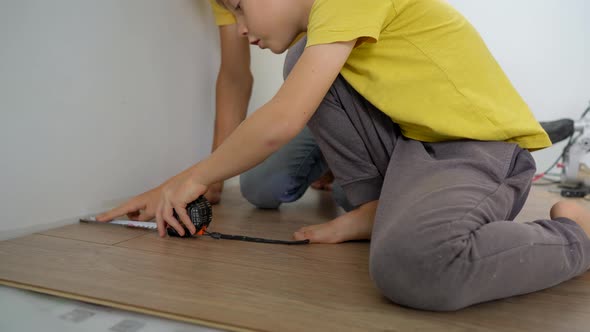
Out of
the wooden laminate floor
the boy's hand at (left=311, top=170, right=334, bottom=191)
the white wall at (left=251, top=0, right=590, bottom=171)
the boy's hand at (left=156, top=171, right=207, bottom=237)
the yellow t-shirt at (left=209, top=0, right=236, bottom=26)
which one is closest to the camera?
the wooden laminate floor

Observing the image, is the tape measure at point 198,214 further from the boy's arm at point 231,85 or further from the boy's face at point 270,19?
the boy's arm at point 231,85

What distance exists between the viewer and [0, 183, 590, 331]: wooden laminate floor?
619mm

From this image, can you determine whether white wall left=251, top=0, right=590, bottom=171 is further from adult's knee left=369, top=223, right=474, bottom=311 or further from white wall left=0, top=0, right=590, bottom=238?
adult's knee left=369, top=223, right=474, bottom=311

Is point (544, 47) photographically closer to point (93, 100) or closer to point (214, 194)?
point (214, 194)

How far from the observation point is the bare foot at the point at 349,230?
1.00 meters

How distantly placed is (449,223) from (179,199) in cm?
48

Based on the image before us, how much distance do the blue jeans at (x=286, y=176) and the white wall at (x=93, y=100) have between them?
0.96 ft

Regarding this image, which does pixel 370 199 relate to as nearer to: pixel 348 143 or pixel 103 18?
pixel 348 143

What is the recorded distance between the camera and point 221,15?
1473 millimetres

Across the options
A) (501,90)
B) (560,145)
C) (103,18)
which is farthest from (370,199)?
(560,145)

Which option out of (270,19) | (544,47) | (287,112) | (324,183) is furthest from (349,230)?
(544,47)

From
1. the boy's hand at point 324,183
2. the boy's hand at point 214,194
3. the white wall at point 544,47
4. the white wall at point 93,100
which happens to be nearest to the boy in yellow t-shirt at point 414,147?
the white wall at point 93,100

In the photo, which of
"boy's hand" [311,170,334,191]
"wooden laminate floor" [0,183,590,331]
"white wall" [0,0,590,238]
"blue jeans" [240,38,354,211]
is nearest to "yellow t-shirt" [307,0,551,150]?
"wooden laminate floor" [0,183,590,331]

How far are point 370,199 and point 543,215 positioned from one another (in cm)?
63
